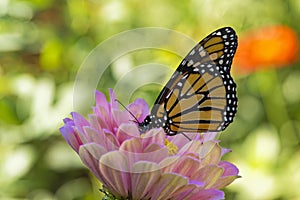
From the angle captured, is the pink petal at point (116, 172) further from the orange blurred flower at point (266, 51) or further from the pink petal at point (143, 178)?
the orange blurred flower at point (266, 51)

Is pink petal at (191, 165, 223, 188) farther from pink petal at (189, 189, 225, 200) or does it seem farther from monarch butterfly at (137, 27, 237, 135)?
monarch butterfly at (137, 27, 237, 135)

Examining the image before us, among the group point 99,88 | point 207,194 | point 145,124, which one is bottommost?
point 207,194

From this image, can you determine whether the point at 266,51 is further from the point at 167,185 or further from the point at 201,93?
the point at 167,185

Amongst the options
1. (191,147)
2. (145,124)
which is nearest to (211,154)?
(191,147)

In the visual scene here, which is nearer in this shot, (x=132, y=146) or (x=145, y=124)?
(x=132, y=146)

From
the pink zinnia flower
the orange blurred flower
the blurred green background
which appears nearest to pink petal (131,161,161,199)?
the pink zinnia flower

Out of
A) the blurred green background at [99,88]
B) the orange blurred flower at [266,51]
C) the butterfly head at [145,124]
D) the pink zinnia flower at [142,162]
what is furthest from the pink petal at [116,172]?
the orange blurred flower at [266,51]
